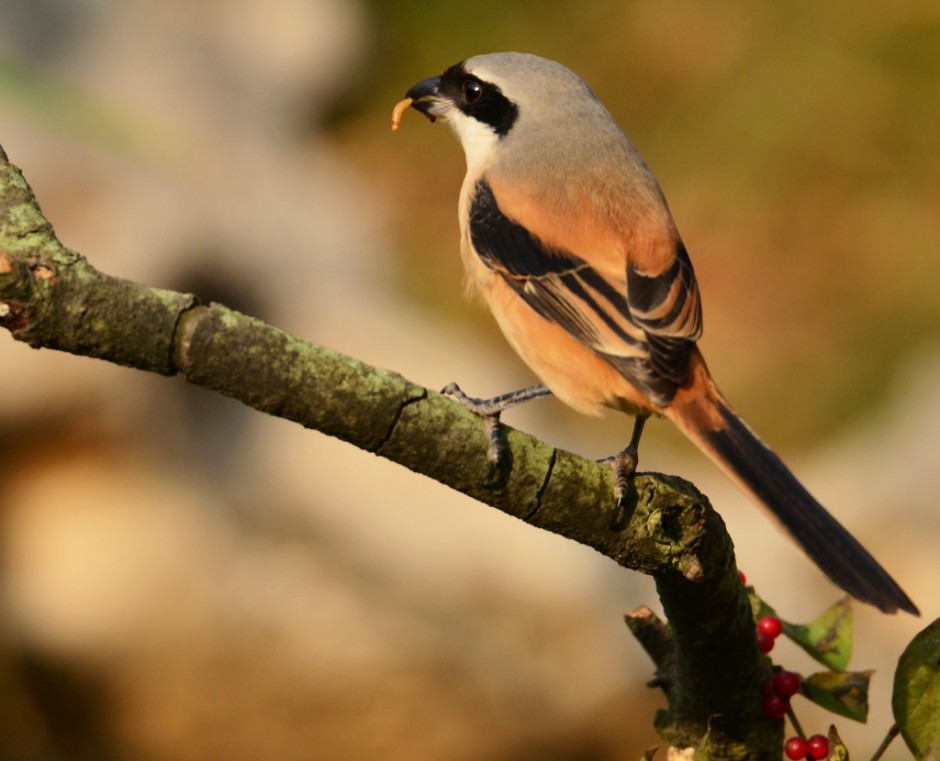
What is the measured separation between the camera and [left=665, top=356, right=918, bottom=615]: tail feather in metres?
2.24

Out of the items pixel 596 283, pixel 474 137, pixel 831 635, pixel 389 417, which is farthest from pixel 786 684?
pixel 474 137

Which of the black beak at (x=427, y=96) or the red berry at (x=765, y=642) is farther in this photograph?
the black beak at (x=427, y=96)

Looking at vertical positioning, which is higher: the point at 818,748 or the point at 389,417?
the point at 389,417

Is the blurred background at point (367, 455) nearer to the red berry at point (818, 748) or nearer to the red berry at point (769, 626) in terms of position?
the red berry at point (769, 626)

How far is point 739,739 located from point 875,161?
24.2ft

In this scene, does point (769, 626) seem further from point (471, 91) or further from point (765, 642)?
point (471, 91)

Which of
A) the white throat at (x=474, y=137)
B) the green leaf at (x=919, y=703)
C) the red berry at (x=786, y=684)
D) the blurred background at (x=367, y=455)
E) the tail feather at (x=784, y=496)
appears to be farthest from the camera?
the blurred background at (x=367, y=455)

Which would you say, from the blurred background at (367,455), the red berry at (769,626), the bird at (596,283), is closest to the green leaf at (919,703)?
the bird at (596,283)

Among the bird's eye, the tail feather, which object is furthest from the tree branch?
the bird's eye

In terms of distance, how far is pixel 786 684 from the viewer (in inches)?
94.5

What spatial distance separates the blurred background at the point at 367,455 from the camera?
536cm

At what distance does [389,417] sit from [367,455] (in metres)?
4.03

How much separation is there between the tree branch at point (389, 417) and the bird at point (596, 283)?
0.96 feet

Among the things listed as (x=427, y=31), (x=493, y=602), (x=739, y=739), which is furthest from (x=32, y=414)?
(x=427, y=31)
